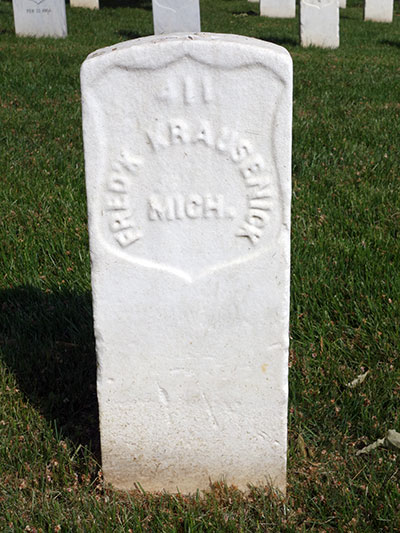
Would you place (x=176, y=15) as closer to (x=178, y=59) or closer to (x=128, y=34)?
(x=128, y=34)

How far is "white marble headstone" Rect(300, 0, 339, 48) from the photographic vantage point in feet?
30.6

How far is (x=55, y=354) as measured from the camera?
264 cm

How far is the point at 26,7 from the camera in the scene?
925cm

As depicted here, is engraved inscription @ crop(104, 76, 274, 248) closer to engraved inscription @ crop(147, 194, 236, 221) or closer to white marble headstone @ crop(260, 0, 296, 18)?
engraved inscription @ crop(147, 194, 236, 221)

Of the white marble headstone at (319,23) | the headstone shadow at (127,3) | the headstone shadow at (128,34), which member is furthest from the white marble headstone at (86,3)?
the white marble headstone at (319,23)

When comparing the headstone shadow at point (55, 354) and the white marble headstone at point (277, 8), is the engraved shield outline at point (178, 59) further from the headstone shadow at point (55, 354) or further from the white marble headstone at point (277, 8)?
the white marble headstone at point (277, 8)

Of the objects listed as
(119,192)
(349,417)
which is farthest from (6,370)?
(349,417)

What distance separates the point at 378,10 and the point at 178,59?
12.6m

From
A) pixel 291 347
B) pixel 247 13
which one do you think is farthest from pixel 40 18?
pixel 291 347

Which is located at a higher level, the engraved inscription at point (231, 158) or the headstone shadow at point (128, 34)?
the headstone shadow at point (128, 34)

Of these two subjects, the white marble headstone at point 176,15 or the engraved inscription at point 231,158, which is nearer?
the engraved inscription at point 231,158

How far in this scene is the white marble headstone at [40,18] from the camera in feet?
30.3

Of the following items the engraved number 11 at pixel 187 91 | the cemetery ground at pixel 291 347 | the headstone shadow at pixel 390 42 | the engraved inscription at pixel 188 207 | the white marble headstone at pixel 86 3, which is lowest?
the cemetery ground at pixel 291 347

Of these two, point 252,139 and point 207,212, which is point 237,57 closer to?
point 252,139
